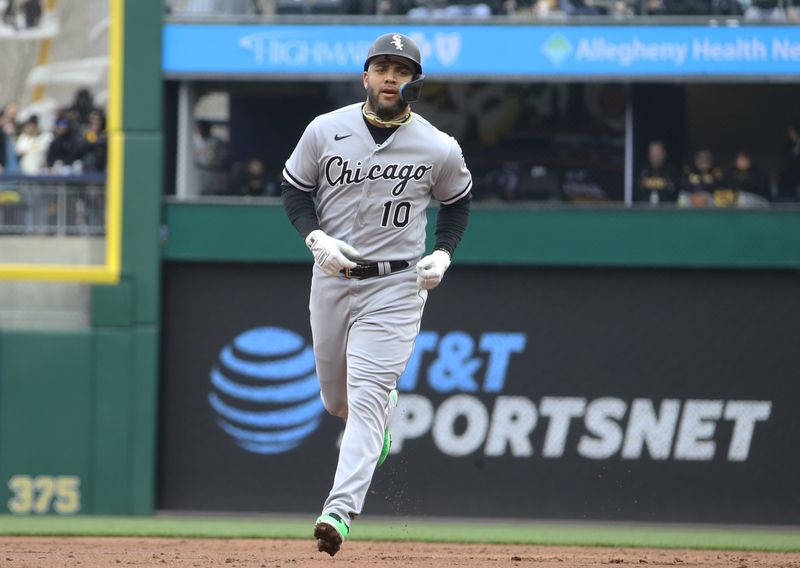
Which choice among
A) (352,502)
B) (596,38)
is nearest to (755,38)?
(596,38)

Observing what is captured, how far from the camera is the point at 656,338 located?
523 inches

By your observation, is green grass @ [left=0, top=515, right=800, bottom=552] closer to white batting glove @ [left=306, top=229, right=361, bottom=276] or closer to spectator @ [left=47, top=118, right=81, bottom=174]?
spectator @ [left=47, top=118, right=81, bottom=174]

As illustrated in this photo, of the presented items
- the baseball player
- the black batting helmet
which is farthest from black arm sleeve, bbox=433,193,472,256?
the black batting helmet

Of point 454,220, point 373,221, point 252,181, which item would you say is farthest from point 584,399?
point 373,221

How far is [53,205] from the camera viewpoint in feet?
45.9

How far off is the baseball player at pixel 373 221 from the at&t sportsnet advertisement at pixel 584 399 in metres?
6.71

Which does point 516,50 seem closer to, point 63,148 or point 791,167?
point 791,167

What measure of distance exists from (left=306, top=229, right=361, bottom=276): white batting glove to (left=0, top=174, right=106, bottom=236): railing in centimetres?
792

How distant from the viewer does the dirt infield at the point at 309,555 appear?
24.7ft

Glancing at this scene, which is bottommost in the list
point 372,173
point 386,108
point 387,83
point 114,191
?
point 114,191

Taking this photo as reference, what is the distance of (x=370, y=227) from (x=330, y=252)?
38 cm

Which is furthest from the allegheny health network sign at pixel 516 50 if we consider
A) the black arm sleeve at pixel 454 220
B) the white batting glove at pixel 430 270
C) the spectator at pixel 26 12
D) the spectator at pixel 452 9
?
the white batting glove at pixel 430 270

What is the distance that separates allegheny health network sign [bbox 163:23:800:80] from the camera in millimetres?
13102

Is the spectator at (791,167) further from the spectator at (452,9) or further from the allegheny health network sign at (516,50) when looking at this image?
the spectator at (452,9)
